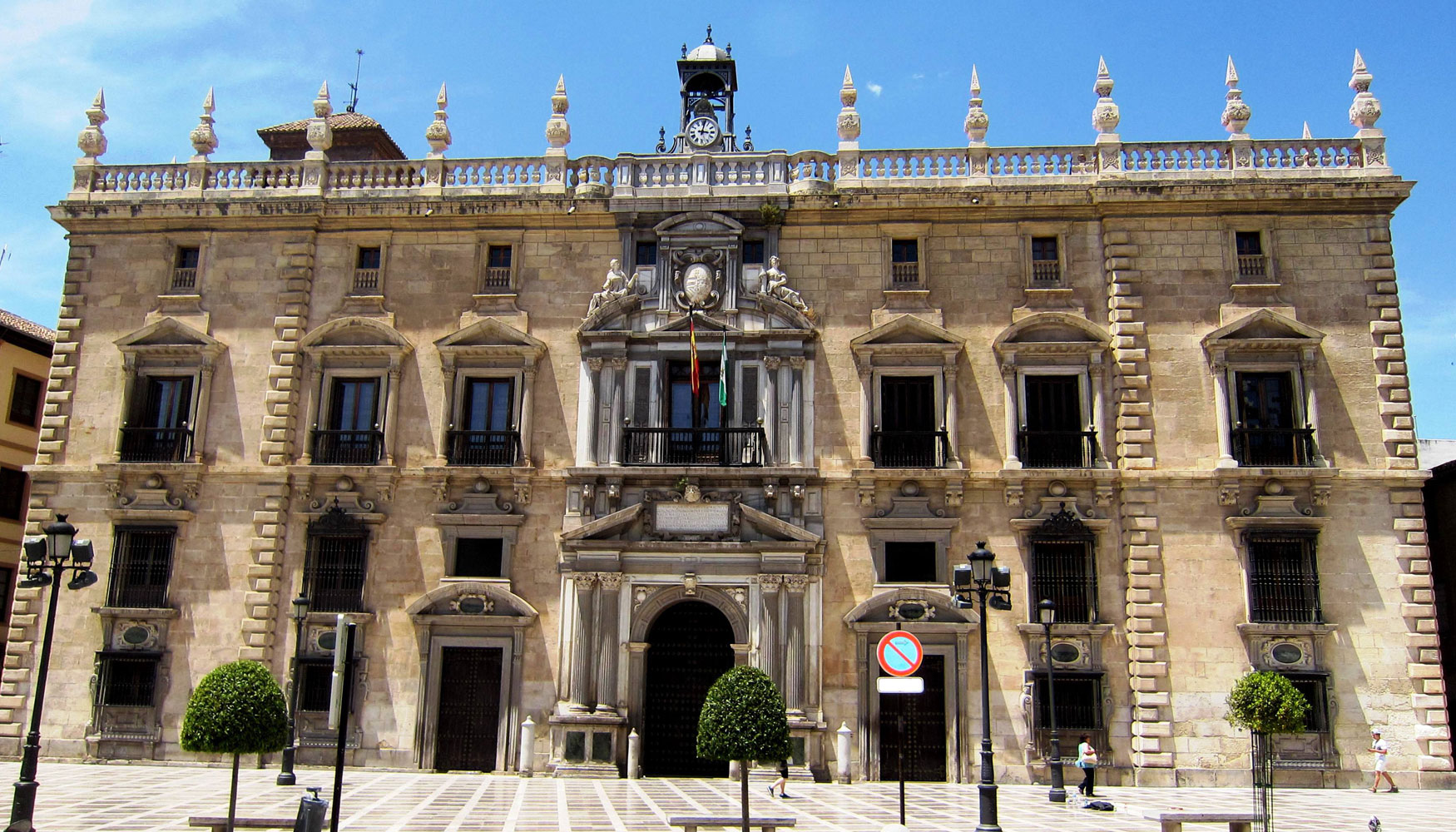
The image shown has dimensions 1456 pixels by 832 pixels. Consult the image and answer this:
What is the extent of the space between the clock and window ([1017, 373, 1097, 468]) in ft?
32.8

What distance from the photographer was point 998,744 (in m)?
22.1

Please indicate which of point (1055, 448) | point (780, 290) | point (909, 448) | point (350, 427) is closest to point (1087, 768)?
point (1055, 448)

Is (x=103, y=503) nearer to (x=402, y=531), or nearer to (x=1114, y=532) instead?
(x=402, y=531)

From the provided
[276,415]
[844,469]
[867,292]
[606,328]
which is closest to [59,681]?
[276,415]

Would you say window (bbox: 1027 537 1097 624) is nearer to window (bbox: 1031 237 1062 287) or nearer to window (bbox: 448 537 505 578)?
window (bbox: 1031 237 1062 287)

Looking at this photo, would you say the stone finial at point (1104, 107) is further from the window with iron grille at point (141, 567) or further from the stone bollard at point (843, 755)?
the window with iron grille at point (141, 567)

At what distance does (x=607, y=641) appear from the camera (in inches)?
888

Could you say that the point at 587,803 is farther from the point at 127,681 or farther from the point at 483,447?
the point at 127,681

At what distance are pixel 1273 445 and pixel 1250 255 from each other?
4.23 m

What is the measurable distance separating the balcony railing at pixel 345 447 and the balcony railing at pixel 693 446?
5.57 metres

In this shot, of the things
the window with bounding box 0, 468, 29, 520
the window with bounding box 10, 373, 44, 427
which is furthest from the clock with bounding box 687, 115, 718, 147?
the window with bounding box 0, 468, 29, 520

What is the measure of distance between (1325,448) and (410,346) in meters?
19.6

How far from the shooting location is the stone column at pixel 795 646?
2195 cm

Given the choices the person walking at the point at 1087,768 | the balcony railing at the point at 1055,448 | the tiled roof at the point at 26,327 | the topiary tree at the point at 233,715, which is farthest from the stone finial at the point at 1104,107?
the tiled roof at the point at 26,327
